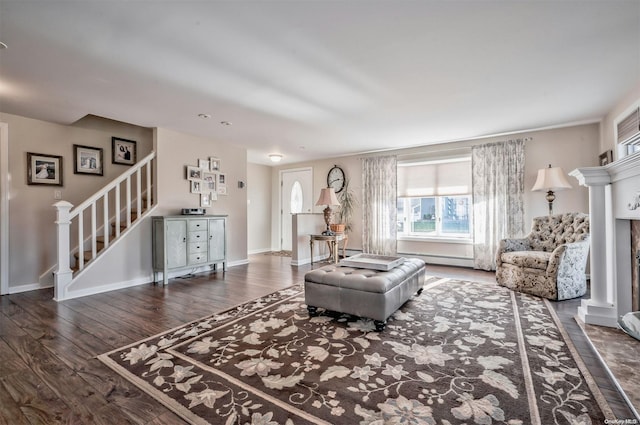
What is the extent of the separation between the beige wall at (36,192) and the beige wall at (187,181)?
3.69 ft

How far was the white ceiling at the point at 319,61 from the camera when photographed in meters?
1.95

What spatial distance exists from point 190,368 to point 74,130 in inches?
175

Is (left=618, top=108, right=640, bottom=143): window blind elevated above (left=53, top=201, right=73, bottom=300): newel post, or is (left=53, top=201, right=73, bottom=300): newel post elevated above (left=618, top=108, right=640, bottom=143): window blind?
(left=618, top=108, right=640, bottom=143): window blind

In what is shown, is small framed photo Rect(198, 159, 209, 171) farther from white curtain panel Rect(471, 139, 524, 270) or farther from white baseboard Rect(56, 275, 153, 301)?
white curtain panel Rect(471, 139, 524, 270)

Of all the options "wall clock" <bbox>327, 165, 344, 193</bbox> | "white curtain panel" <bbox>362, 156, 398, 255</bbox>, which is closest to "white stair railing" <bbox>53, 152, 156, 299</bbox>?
"wall clock" <bbox>327, 165, 344, 193</bbox>

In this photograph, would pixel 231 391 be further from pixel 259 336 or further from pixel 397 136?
pixel 397 136

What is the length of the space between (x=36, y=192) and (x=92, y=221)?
980 mm

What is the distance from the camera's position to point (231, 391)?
170 cm

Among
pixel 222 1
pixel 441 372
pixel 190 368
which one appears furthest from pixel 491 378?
pixel 222 1

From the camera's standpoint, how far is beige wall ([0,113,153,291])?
394 centimetres

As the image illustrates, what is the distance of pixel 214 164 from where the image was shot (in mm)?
5395

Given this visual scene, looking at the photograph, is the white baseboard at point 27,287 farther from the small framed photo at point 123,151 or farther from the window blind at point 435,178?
the window blind at point 435,178

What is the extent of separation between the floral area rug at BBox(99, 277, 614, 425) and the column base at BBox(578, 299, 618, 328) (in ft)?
0.82

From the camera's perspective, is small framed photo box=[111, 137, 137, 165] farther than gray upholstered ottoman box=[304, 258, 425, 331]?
Yes
